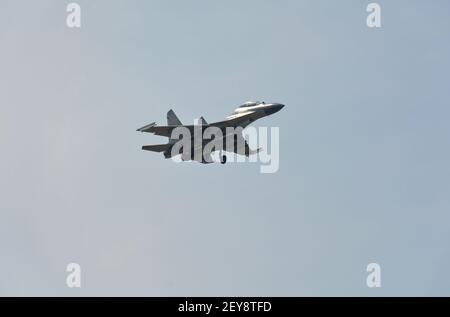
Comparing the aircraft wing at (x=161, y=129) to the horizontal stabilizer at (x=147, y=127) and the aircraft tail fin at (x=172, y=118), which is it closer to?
the horizontal stabilizer at (x=147, y=127)

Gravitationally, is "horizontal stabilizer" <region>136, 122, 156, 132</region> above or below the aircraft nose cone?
below

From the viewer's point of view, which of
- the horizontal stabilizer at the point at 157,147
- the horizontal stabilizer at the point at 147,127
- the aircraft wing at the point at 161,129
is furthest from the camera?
the horizontal stabilizer at the point at 157,147

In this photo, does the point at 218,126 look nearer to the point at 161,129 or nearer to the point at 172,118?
the point at 161,129

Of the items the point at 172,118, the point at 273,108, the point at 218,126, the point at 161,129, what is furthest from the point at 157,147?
the point at 273,108

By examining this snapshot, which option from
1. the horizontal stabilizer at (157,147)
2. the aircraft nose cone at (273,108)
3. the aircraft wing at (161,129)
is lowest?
the horizontal stabilizer at (157,147)

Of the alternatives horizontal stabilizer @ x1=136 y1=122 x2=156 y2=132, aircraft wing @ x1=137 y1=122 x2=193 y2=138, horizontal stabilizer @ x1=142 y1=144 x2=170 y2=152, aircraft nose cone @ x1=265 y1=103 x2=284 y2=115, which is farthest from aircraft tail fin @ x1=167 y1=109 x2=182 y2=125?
aircraft nose cone @ x1=265 y1=103 x2=284 y2=115

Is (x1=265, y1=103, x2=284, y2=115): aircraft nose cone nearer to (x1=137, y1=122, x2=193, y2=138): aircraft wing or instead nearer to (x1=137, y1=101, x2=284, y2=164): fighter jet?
(x1=137, y1=101, x2=284, y2=164): fighter jet

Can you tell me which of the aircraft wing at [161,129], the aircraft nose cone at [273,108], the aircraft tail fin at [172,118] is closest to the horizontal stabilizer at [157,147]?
the aircraft wing at [161,129]

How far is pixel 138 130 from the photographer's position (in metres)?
70.9

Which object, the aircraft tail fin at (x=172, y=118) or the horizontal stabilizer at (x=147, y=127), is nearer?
the horizontal stabilizer at (x=147, y=127)

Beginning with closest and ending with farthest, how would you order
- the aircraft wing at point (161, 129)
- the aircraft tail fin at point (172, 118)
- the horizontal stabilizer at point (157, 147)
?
the aircraft wing at point (161, 129), the horizontal stabilizer at point (157, 147), the aircraft tail fin at point (172, 118)
